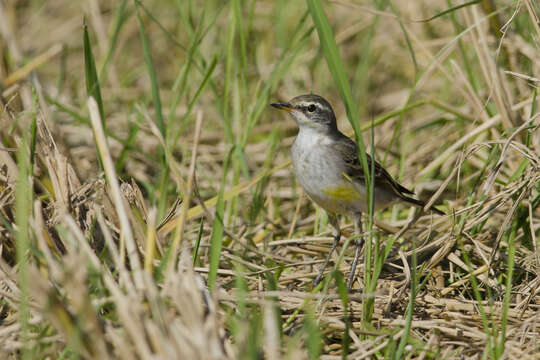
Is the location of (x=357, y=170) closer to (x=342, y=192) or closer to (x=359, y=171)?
(x=359, y=171)

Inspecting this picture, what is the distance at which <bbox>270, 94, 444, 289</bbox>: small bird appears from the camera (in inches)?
208

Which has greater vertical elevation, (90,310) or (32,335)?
(90,310)

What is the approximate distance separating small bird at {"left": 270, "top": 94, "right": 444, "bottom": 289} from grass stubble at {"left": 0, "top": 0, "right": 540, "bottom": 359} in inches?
10.1

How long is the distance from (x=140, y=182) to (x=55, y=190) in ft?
7.98


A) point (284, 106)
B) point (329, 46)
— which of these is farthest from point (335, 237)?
point (329, 46)

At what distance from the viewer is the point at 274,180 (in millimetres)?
7172

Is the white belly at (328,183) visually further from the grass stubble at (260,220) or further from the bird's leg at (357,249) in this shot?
the grass stubble at (260,220)

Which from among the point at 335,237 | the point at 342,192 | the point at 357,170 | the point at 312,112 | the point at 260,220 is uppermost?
the point at 312,112

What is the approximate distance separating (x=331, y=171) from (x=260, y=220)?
111cm

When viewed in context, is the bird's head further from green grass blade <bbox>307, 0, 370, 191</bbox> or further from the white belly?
green grass blade <bbox>307, 0, 370, 191</bbox>

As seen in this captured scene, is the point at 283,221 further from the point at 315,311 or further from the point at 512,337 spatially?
the point at 512,337

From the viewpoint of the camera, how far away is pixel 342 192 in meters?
5.28

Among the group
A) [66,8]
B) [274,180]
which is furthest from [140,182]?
[66,8]

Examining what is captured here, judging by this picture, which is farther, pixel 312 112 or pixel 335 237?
pixel 312 112
